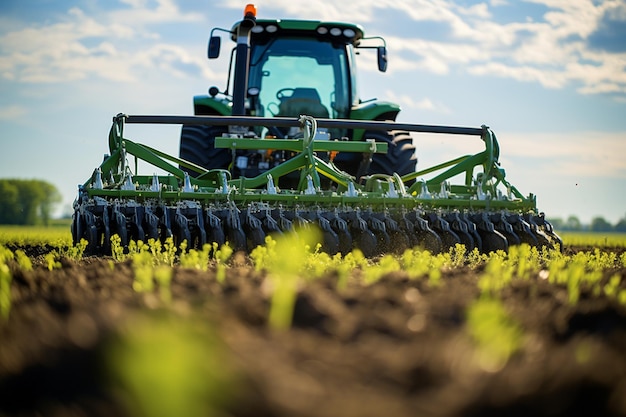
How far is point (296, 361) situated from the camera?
1.78 m

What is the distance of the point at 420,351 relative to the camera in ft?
6.01

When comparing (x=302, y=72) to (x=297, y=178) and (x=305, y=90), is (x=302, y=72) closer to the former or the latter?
(x=305, y=90)

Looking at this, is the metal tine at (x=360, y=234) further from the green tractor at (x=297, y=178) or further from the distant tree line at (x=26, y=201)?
the distant tree line at (x=26, y=201)

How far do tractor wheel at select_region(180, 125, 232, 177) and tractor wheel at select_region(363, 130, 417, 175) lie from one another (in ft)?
5.74

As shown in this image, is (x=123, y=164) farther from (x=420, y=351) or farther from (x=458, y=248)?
(x=420, y=351)

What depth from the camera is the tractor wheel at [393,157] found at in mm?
10641

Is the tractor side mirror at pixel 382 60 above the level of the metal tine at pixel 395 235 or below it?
above

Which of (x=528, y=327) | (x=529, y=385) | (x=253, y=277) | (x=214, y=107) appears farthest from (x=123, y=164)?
(x=529, y=385)

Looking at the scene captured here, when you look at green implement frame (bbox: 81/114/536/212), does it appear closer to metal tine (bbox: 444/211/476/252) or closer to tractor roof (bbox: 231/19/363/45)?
metal tine (bbox: 444/211/476/252)

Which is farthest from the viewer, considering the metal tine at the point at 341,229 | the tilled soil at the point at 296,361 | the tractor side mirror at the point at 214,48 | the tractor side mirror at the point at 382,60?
the tractor side mirror at the point at 382,60

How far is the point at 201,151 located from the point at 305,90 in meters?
1.46

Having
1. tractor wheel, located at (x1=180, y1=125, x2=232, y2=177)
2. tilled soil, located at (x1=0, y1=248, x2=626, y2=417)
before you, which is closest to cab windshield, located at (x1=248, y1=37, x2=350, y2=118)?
tractor wheel, located at (x1=180, y1=125, x2=232, y2=177)

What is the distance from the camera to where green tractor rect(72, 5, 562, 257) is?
25.5ft

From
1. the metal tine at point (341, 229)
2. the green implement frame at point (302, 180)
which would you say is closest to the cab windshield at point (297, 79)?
the green implement frame at point (302, 180)
